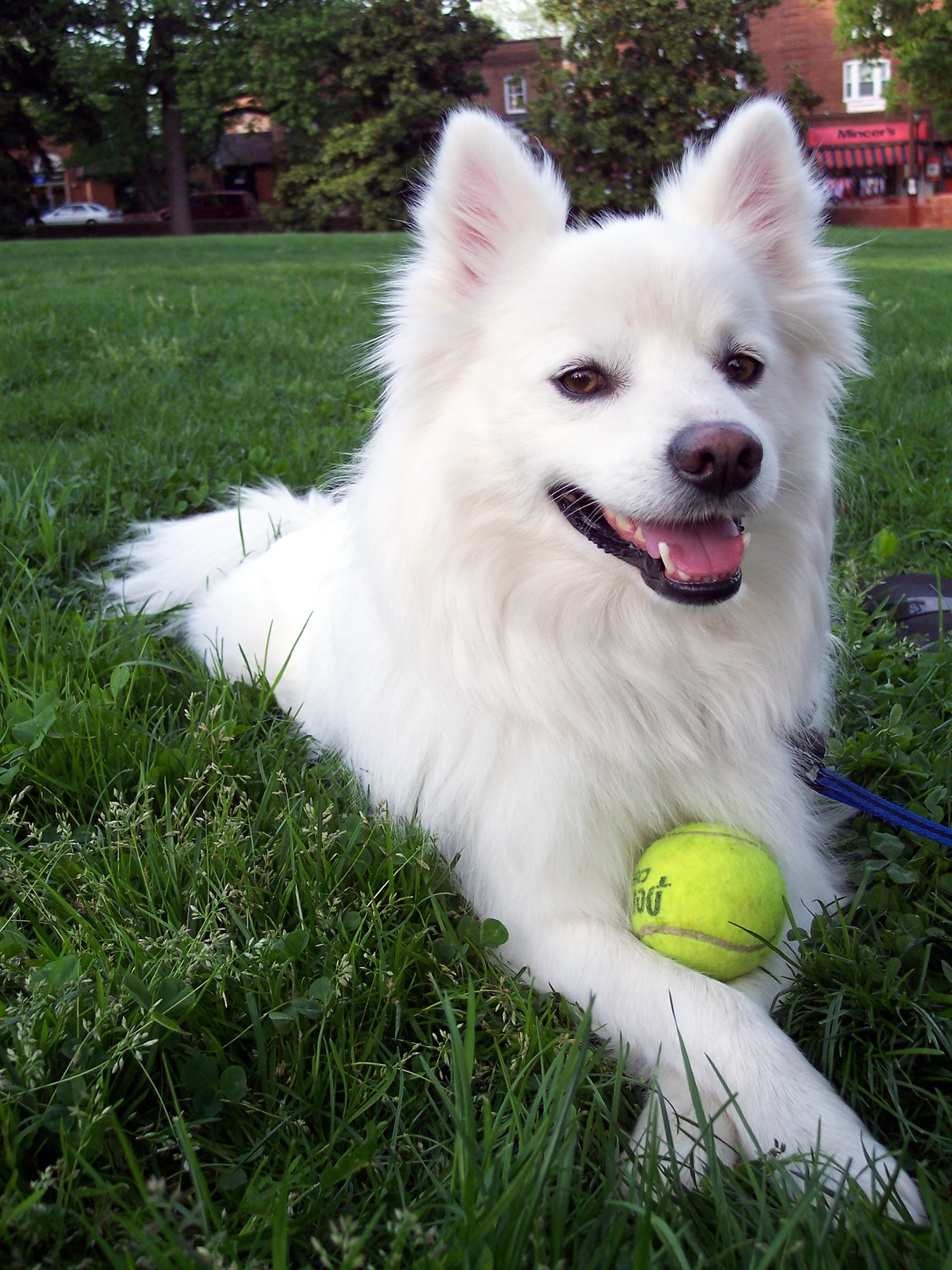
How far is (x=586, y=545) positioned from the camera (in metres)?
2.11

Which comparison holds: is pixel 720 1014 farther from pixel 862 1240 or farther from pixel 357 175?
pixel 357 175

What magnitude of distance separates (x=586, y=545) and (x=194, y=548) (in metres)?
2.08

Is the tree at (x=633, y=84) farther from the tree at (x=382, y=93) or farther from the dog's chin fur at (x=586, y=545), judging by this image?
the dog's chin fur at (x=586, y=545)

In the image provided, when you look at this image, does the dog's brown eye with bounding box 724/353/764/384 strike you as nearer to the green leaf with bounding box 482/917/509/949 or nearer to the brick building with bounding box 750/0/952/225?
the green leaf with bounding box 482/917/509/949

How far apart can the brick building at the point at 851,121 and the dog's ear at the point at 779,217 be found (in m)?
43.4

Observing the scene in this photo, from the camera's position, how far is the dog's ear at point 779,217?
7.79 feet

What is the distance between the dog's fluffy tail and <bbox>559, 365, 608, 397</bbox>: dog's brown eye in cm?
181

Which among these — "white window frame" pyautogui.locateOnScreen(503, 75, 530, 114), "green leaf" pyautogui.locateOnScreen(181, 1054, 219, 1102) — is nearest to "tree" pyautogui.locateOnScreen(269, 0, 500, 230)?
"white window frame" pyautogui.locateOnScreen(503, 75, 530, 114)

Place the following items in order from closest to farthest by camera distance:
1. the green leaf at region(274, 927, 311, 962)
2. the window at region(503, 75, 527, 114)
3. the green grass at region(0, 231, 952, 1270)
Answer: the green grass at region(0, 231, 952, 1270) → the green leaf at region(274, 927, 311, 962) → the window at region(503, 75, 527, 114)

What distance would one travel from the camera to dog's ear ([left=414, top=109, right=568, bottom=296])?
2.26 meters

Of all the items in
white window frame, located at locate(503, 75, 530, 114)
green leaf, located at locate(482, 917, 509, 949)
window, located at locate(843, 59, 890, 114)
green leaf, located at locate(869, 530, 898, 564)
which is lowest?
green leaf, located at locate(482, 917, 509, 949)

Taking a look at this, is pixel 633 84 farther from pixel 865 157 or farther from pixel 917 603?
pixel 917 603

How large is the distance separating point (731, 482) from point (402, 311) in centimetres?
105

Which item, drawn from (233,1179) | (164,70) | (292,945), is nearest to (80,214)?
(164,70)
